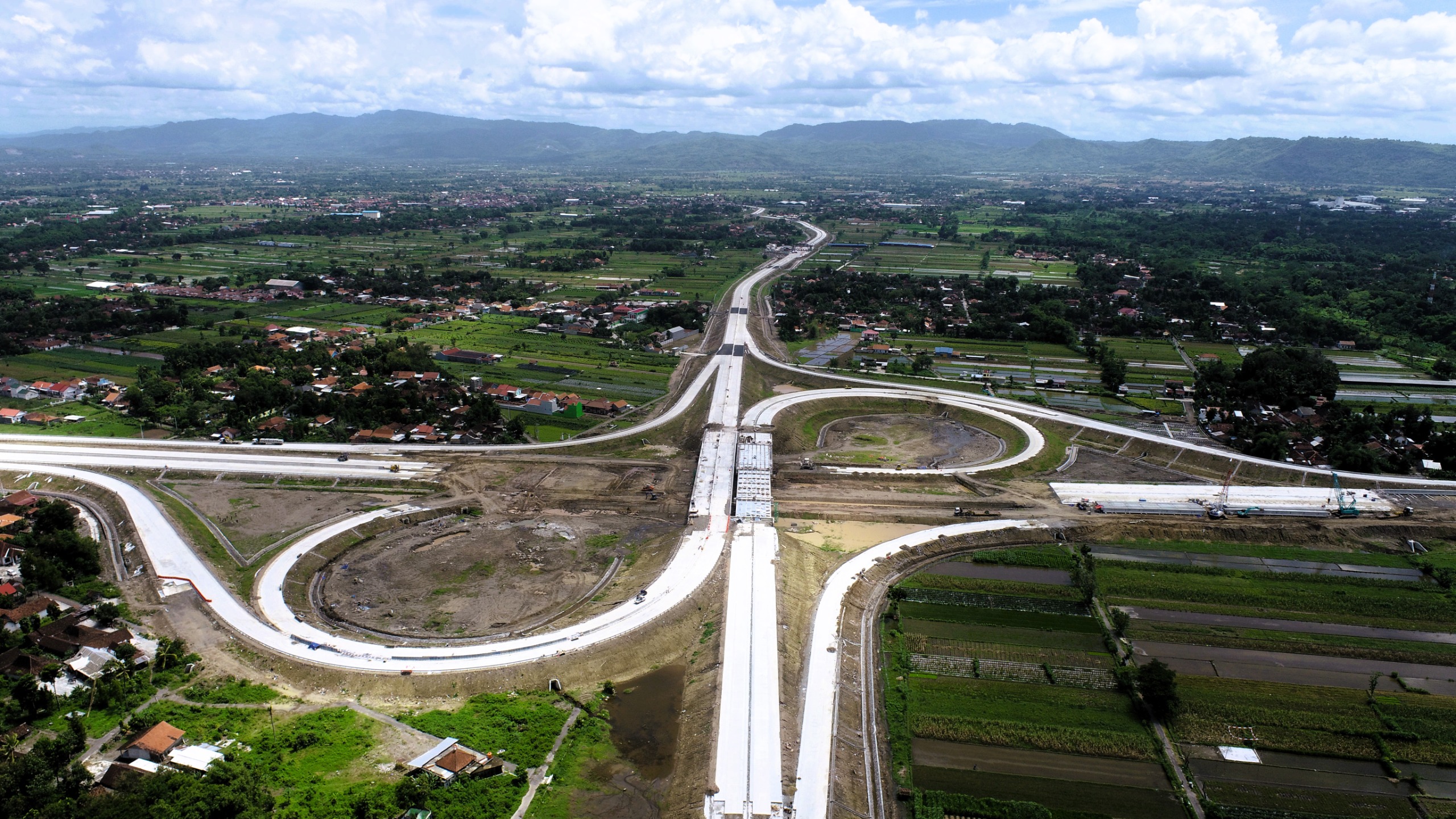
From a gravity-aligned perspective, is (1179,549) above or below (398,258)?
below

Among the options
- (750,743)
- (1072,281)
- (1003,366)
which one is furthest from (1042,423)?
(1072,281)

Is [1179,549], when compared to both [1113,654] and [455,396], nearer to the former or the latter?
[1113,654]

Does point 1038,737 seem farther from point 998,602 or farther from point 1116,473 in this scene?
point 1116,473

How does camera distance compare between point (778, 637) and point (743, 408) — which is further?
point (743, 408)

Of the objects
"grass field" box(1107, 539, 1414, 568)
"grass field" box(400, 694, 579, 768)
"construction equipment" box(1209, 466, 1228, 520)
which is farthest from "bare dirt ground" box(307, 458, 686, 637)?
"construction equipment" box(1209, 466, 1228, 520)

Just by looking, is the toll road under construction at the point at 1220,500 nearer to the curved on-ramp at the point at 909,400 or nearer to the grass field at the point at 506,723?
the curved on-ramp at the point at 909,400

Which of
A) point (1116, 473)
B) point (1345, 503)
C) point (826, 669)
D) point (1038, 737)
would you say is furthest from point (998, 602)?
point (1345, 503)
